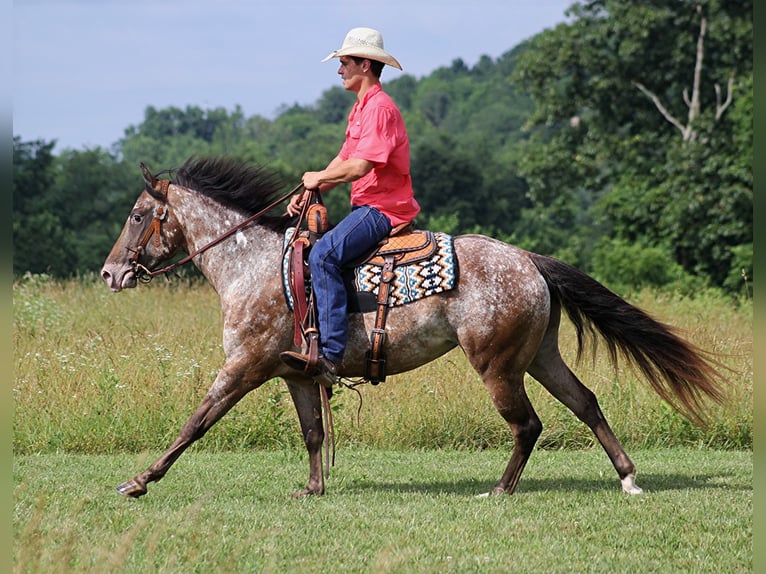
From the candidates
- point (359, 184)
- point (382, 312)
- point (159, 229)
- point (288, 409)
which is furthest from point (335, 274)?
point (288, 409)

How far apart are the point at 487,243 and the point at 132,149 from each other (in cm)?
11430

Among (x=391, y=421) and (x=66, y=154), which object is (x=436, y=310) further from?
(x=66, y=154)

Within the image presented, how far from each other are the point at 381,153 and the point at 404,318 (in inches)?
42.8

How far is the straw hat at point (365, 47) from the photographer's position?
674 centimetres

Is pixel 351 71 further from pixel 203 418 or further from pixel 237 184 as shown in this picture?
pixel 203 418

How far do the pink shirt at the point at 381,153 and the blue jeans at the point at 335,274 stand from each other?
8.8 inches

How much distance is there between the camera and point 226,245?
716cm

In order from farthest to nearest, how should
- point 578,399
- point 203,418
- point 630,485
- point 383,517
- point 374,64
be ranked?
point 578,399, point 630,485, point 374,64, point 203,418, point 383,517

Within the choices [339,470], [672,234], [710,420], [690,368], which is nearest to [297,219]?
[339,470]

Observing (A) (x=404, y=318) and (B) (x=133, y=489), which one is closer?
(B) (x=133, y=489)

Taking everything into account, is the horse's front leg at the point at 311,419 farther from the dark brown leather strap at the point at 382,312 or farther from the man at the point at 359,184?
the dark brown leather strap at the point at 382,312

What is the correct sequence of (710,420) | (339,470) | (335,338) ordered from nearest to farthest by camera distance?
1. (335,338)
2. (339,470)
3. (710,420)

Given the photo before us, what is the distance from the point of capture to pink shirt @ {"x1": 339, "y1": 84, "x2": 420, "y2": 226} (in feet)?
21.6

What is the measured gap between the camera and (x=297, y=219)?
23.9ft
